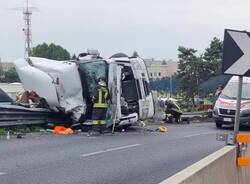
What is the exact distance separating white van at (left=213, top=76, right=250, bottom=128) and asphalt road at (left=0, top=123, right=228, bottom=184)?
6.56m

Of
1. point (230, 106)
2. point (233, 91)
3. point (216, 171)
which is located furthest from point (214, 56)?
point (216, 171)

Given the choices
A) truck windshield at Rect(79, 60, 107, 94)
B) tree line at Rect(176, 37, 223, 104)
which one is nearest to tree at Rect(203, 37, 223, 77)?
tree line at Rect(176, 37, 223, 104)

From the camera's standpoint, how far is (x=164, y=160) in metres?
13.0

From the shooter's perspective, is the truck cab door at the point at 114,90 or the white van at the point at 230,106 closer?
the truck cab door at the point at 114,90

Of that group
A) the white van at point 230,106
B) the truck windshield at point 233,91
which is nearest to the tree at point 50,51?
the truck windshield at point 233,91

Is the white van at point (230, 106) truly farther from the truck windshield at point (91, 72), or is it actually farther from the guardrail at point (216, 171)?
the guardrail at point (216, 171)

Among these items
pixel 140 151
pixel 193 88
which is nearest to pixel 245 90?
pixel 140 151

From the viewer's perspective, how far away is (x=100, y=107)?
1977 cm

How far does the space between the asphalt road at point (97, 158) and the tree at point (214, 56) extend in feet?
99.2

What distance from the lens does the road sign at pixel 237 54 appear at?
378 inches

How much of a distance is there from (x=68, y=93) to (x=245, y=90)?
8.65 m

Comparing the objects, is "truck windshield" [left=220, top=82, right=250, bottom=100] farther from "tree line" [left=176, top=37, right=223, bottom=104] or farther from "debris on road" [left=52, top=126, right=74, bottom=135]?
"tree line" [left=176, top=37, right=223, bottom=104]

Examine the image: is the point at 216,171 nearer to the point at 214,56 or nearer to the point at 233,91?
the point at 233,91

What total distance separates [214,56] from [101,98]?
109 ft
